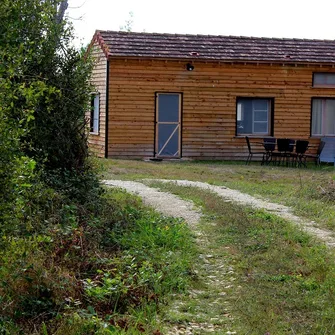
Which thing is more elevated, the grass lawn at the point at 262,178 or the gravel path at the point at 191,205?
the grass lawn at the point at 262,178

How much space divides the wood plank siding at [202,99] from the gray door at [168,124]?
210 mm

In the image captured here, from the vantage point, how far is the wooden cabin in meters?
25.8

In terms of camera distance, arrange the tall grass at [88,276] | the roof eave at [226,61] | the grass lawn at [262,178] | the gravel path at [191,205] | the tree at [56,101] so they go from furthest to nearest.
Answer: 1. the roof eave at [226,61]
2. the grass lawn at [262,178]
3. the gravel path at [191,205]
4. the tree at [56,101]
5. the tall grass at [88,276]

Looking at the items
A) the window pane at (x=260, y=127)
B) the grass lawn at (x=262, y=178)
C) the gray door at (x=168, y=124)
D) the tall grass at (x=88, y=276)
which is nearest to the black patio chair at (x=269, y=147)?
the grass lawn at (x=262, y=178)

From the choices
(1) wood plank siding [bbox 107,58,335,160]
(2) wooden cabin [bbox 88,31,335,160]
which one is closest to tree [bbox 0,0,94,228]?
(2) wooden cabin [bbox 88,31,335,160]

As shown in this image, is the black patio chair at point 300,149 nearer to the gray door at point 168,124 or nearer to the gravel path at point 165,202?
the gray door at point 168,124

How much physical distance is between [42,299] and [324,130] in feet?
69.3

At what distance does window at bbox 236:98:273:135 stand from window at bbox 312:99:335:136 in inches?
64.9

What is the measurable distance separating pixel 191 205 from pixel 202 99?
42.2 ft

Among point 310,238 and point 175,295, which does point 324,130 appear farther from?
point 175,295

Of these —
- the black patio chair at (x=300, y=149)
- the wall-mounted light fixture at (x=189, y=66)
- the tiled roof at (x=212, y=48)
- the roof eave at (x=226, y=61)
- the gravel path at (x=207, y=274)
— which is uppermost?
the tiled roof at (x=212, y=48)

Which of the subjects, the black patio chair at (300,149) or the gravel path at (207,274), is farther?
the black patio chair at (300,149)

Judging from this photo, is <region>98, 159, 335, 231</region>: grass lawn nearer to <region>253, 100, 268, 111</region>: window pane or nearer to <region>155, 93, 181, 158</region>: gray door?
<region>155, 93, 181, 158</region>: gray door

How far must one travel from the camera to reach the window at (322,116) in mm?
27453
